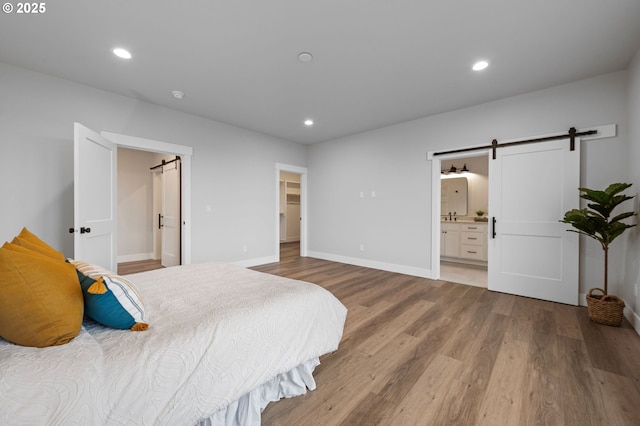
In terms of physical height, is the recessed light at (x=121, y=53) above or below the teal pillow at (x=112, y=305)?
above

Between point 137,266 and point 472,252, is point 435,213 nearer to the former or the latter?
point 472,252

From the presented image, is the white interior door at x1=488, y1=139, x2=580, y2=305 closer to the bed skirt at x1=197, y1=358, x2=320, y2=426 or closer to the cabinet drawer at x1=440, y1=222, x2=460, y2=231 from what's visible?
the cabinet drawer at x1=440, y1=222, x2=460, y2=231

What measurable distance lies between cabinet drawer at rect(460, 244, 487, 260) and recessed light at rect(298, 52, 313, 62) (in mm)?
4636

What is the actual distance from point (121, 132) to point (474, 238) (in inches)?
246

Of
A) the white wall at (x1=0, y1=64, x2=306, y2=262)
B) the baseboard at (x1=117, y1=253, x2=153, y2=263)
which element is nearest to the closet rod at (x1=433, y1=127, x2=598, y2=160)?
the white wall at (x1=0, y1=64, x2=306, y2=262)

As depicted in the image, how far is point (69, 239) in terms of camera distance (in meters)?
3.06

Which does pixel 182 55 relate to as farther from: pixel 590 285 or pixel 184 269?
pixel 590 285

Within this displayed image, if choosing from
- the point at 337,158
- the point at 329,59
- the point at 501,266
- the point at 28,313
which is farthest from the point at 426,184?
the point at 28,313

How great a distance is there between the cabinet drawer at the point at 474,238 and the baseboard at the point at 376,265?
1592 mm

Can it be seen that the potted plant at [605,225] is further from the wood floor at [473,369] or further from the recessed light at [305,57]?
the recessed light at [305,57]

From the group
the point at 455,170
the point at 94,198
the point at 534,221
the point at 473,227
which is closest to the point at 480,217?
the point at 473,227

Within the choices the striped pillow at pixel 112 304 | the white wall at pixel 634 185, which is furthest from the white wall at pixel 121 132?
the white wall at pixel 634 185

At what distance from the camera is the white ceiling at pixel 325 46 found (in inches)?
78.1

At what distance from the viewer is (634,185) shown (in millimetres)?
2545
